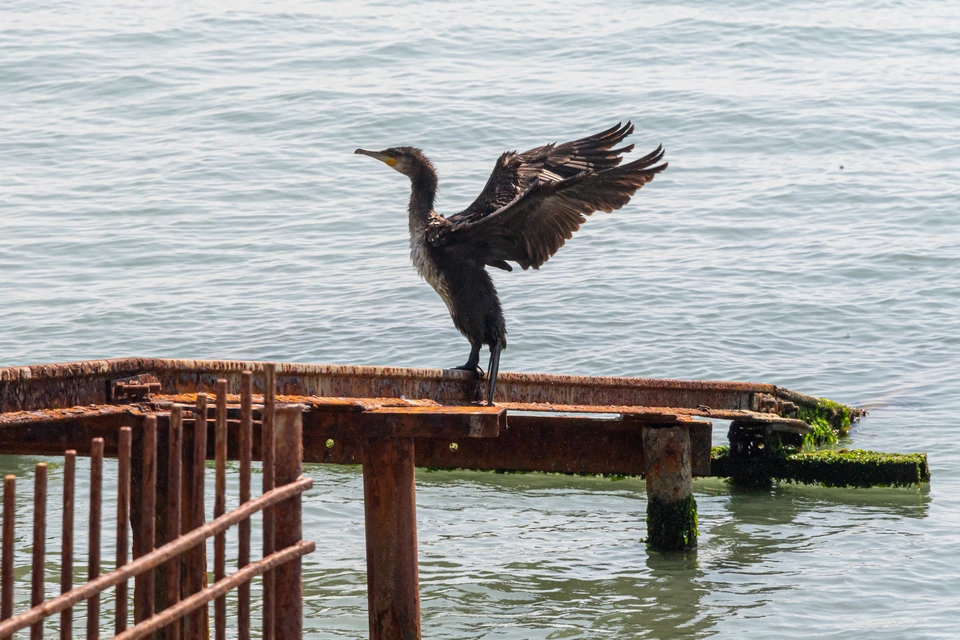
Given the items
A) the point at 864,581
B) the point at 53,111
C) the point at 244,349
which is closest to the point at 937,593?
the point at 864,581

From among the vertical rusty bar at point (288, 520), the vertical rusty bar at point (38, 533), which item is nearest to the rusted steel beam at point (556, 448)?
the vertical rusty bar at point (288, 520)

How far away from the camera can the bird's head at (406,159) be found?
24.4ft

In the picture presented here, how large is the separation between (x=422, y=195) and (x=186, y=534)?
371 centimetres

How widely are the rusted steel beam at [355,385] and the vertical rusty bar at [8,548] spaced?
1365 mm

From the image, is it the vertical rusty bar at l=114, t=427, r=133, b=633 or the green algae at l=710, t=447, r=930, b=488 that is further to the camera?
the green algae at l=710, t=447, r=930, b=488

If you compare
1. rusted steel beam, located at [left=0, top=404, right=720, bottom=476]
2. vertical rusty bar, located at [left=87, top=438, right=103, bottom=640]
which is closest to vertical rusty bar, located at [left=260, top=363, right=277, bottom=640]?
vertical rusty bar, located at [left=87, top=438, right=103, bottom=640]

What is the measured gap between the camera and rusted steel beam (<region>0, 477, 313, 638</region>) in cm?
324

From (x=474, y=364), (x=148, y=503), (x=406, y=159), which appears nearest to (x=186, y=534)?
(x=148, y=503)

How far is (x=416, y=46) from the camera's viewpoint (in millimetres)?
24984

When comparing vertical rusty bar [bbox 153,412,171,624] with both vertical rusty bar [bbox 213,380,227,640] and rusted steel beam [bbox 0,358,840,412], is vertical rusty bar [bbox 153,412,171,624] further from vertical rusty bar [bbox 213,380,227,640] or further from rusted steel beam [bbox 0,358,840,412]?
vertical rusty bar [bbox 213,380,227,640]

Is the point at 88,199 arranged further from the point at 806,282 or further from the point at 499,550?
the point at 499,550

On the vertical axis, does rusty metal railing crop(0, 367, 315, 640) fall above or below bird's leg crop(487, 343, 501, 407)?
below

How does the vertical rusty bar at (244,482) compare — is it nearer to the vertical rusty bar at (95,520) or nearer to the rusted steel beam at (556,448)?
the vertical rusty bar at (95,520)

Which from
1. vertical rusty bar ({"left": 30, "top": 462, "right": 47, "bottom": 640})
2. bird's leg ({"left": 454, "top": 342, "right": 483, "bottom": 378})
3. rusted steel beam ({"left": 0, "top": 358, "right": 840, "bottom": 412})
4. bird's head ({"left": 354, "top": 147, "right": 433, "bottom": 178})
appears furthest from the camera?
bird's head ({"left": 354, "top": 147, "right": 433, "bottom": 178})
